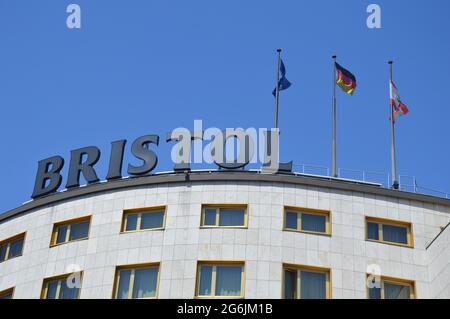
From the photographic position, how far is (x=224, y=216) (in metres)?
51.4

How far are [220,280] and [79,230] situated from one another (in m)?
10.4

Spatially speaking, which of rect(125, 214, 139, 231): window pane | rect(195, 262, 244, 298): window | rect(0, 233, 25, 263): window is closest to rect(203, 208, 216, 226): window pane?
rect(195, 262, 244, 298): window

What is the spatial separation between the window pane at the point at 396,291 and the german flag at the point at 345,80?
18108 millimetres

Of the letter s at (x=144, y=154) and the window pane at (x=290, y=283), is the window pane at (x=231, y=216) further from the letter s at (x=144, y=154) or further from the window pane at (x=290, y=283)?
the letter s at (x=144, y=154)

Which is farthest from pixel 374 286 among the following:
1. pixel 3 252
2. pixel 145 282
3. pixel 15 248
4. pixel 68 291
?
pixel 3 252

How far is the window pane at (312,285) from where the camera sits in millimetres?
48781

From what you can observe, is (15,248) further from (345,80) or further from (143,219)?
(345,80)

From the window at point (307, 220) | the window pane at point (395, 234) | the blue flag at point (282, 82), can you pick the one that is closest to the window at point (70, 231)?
the window at point (307, 220)

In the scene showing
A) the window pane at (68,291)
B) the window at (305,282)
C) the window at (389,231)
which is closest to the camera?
the window at (305,282)

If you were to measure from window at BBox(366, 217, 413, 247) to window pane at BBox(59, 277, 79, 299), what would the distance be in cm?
1783

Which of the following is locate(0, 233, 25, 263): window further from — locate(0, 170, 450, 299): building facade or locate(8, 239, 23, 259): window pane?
locate(0, 170, 450, 299): building facade

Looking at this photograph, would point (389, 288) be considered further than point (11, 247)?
No

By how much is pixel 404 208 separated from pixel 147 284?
16432mm
